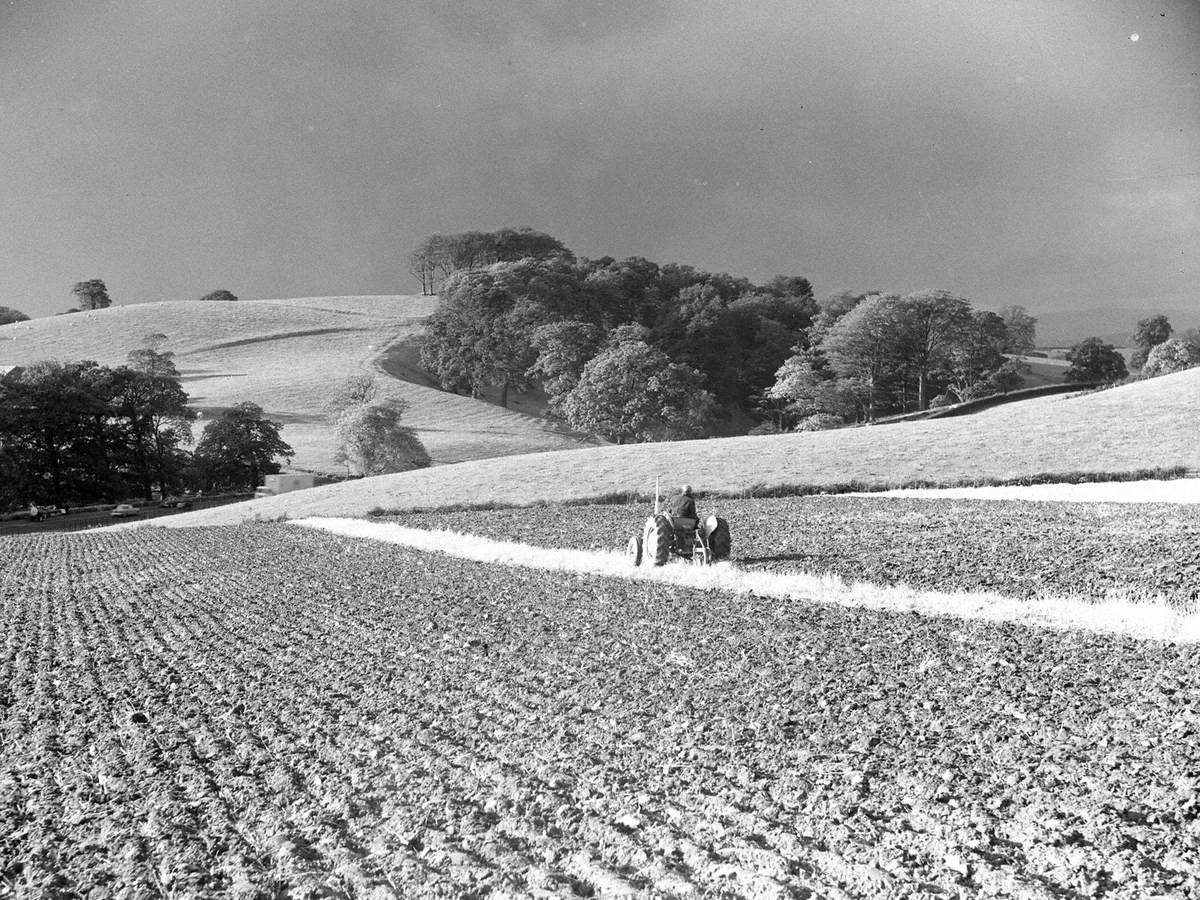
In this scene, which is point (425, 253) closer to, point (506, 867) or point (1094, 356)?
point (1094, 356)

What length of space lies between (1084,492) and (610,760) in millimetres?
24541

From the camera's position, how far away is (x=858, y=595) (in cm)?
1346

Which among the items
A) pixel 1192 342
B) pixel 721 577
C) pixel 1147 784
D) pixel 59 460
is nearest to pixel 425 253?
pixel 59 460

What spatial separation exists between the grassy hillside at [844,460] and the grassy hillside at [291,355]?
1329 inches

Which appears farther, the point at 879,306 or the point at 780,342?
the point at 780,342

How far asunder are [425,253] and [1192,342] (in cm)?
11954

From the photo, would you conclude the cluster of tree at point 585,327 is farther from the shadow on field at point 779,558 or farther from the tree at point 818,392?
the shadow on field at point 779,558

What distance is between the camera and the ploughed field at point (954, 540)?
13.6m

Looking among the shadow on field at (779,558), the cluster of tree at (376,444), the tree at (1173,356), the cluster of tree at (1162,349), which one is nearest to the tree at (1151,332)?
the cluster of tree at (1162,349)

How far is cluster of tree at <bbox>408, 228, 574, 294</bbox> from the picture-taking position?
474 ft

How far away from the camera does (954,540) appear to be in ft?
60.6

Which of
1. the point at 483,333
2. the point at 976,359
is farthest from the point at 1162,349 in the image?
the point at 483,333

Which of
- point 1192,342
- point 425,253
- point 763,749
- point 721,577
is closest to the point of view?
point 763,749

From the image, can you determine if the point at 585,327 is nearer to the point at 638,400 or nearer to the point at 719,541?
the point at 638,400
